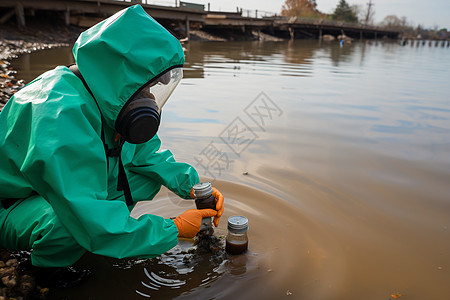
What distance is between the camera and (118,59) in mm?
1677

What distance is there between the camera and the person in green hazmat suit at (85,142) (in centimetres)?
150

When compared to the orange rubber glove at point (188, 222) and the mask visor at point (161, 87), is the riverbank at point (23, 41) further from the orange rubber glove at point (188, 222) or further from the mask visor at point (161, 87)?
the orange rubber glove at point (188, 222)

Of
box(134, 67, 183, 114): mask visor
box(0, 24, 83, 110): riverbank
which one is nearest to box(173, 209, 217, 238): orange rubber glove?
box(134, 67, 183, 114): mask visor

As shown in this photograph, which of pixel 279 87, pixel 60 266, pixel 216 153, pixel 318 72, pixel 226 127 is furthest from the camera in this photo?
pixel 318 72

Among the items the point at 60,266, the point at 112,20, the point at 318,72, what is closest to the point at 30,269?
the point at 60,266

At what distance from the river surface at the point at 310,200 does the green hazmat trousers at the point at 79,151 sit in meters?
0.42

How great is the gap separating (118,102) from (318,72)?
363 inches

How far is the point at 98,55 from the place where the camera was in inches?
66.3

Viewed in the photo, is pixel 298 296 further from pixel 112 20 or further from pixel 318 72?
pixel 318 72

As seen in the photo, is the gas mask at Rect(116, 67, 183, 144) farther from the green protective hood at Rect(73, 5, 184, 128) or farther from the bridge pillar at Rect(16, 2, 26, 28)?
the bridge pillar at Rect(16, 2, 26, 28)

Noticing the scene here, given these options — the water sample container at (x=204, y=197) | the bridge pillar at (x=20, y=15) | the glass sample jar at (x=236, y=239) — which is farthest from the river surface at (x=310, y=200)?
the bridge pillar at (x=20, y=15)

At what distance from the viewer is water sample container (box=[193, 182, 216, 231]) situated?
2.16 m

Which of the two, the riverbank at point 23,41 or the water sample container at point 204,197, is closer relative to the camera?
the water sample container at point 204,197

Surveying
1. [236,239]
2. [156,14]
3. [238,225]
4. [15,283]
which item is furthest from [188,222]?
[156,14]
